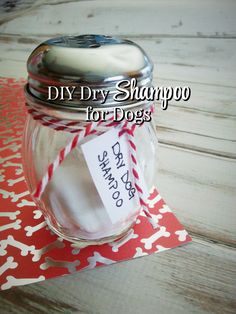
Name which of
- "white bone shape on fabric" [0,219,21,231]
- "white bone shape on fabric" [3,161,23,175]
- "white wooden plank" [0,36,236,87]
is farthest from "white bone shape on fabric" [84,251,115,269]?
"white wooden plank" [0,36,236,87]

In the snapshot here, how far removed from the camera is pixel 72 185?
348mm

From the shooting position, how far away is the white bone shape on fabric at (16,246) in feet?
1.24

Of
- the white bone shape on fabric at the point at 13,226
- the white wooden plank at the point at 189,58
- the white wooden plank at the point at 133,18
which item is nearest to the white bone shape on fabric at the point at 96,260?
A: the white bone shape on fabric at the point at 13,226

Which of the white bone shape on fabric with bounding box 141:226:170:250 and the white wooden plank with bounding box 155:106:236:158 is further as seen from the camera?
the white wooden plank with bounding box 155:106:236:158

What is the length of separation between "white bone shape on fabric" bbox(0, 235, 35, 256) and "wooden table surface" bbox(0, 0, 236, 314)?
1.9 inches

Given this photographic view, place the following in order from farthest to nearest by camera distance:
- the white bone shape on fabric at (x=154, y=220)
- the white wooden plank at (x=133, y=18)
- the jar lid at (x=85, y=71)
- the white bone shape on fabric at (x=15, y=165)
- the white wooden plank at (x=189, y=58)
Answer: the white wooden plank at (x=133, y=18) < the white wooden plank at (x=189, y=58) < the white bone shape on fabric at (x=15, y=165) < the white bone shape on fabric at (x=154, y=220) < the jar lid at (x=85, y=71)

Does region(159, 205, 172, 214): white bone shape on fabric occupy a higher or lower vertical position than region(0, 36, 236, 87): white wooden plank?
lower

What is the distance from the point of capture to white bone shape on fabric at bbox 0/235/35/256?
379 millimetres

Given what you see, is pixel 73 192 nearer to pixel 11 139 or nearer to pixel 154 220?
pixel 154 220

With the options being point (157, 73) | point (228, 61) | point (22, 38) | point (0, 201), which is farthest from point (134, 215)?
point (22, 38)

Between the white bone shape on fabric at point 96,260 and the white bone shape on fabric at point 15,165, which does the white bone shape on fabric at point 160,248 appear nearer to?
the white bone shape on fabric at point 96,260

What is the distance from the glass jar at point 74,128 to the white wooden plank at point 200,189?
8 centimetres

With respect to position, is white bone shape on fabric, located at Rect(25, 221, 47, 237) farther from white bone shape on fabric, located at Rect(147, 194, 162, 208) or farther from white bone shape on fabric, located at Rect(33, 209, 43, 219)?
white bone shape on fabric, located at Rect(147, 194, 162, 208)

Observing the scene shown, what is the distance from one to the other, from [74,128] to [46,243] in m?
0.14
